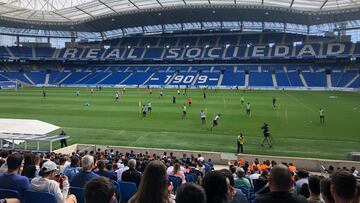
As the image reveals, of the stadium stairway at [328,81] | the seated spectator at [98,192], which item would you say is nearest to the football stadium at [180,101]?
the seated spectator at [98,192]

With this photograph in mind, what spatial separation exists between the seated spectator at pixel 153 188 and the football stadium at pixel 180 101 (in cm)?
1

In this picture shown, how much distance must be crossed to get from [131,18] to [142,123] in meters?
53.5

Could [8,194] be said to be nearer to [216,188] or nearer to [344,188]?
[216,188]

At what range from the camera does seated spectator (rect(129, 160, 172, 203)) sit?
3605mm

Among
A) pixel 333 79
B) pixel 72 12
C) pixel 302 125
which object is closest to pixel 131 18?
pixel 72 12

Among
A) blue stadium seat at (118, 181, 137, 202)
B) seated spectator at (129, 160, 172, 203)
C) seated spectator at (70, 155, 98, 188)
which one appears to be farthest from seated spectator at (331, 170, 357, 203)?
blue stadium seat at (118, 181, 137, 202)

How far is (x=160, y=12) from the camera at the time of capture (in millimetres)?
73812

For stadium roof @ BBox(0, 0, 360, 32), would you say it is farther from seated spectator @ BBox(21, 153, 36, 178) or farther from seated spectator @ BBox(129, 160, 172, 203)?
seated spectator @ BBox(129, 160, 172, 203)

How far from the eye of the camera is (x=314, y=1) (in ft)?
198

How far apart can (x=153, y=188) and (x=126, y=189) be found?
4.10 metres

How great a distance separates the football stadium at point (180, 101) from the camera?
6008 mm

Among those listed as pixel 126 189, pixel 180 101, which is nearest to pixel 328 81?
pixel 180 101

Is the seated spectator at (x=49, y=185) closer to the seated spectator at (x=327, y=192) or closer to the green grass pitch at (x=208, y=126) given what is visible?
the seated spectator at (x=327, y=192)

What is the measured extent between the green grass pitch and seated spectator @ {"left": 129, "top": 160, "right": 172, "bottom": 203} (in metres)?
17.9
